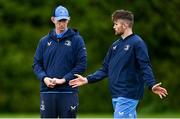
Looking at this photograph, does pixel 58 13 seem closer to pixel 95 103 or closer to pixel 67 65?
pixel 67 65

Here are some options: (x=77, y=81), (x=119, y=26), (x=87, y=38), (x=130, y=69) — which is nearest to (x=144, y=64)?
(x=130, y=69)

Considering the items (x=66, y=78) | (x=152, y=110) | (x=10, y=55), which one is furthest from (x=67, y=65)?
(x=10, y=55)

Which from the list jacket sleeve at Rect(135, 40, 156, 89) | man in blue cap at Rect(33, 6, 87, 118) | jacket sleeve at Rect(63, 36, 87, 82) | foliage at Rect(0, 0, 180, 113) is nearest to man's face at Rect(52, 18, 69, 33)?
man in blue cap at Rect(33, 6, 87, 118)

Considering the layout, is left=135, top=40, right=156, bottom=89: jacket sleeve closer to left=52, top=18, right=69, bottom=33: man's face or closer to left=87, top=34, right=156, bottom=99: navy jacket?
left=87, top=34, right=156, bottom=99: navy jacket

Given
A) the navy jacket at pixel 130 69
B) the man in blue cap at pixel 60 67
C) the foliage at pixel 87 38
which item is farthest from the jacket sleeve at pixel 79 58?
the foliage at pixel 87 38

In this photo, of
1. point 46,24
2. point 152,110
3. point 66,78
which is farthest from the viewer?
point 46,24

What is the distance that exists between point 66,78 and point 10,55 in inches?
687

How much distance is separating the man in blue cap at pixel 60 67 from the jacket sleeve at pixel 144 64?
3.49 feet

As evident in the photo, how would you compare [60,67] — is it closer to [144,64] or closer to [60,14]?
[60,14]

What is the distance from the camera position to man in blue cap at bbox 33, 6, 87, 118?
10195mm

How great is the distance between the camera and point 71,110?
10.3 metres

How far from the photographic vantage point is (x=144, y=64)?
30.9ft

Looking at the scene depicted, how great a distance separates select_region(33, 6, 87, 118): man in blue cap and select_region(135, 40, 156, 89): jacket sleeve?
3.49 feet

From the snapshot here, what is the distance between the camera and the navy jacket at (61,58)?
33.4ft
